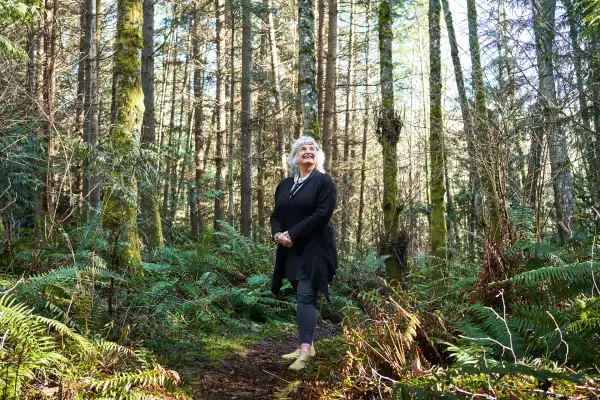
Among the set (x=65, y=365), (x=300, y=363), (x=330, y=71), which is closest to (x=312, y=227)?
(x=300, y=363)

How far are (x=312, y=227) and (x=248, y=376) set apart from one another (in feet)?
4.43

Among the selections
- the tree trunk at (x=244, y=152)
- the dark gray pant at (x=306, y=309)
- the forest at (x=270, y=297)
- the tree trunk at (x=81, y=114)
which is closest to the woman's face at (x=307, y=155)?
the dark gray pant at (x=306, y=309)

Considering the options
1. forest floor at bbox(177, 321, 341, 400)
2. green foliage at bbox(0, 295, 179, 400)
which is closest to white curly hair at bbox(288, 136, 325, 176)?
forest floor at bbox(177, 321, 341, 400)

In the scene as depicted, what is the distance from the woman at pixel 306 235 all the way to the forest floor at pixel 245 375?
21 cm

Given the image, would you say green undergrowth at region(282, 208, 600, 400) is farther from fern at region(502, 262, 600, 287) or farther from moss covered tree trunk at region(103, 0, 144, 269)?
moss covered tree trunk at region(103, 0, 144, 269)

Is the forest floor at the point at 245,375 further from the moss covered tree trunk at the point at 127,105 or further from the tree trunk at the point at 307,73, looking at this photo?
the tree trunk at the point at 307,73

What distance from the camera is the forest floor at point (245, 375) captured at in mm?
3359

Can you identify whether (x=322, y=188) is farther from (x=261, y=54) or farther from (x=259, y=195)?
(x=261, y=54)

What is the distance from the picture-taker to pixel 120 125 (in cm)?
621

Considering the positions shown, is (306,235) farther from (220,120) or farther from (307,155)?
(220,120)

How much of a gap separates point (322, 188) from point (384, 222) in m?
6.02

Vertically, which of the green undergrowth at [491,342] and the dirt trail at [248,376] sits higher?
the green undergrowth at [491,342]

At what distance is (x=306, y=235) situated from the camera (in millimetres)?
4336

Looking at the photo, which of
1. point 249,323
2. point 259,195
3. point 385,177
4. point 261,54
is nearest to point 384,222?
point 385,177
